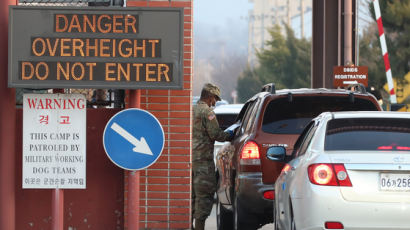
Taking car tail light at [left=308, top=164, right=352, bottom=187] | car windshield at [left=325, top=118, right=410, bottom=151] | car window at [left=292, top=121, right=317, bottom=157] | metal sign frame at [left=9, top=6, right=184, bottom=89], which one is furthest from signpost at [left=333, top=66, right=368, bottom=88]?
car tail light at [left=308, top=164, right=352, bottom=187]

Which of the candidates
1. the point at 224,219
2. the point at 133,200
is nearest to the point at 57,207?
the point at 133,200

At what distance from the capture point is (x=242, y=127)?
43.0 feet

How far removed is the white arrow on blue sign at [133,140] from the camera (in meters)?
10.2

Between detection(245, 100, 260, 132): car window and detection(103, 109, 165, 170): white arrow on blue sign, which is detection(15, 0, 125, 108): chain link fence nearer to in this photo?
detection(245, 100, 260, 132): car window

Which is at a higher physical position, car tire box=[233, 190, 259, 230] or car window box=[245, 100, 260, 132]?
car window box=[245, 100, 260, 132]

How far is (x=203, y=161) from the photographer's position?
13.1m

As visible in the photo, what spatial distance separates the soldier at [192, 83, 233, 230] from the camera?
13016mm

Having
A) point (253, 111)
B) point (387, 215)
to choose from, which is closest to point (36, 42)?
point (253, 111)

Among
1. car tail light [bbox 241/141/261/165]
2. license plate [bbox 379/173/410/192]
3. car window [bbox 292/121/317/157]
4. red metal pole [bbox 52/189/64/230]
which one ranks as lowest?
red metal pole [bbox 52/189/64/230]

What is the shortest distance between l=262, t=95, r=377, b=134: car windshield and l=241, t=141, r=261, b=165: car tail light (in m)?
0.24

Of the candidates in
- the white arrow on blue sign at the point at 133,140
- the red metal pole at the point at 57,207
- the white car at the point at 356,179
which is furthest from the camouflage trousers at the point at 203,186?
the white car at the point at 356,179

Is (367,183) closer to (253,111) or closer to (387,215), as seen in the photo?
(387,215)

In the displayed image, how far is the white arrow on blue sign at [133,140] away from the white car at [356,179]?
1.66m

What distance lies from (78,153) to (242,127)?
3133mm
